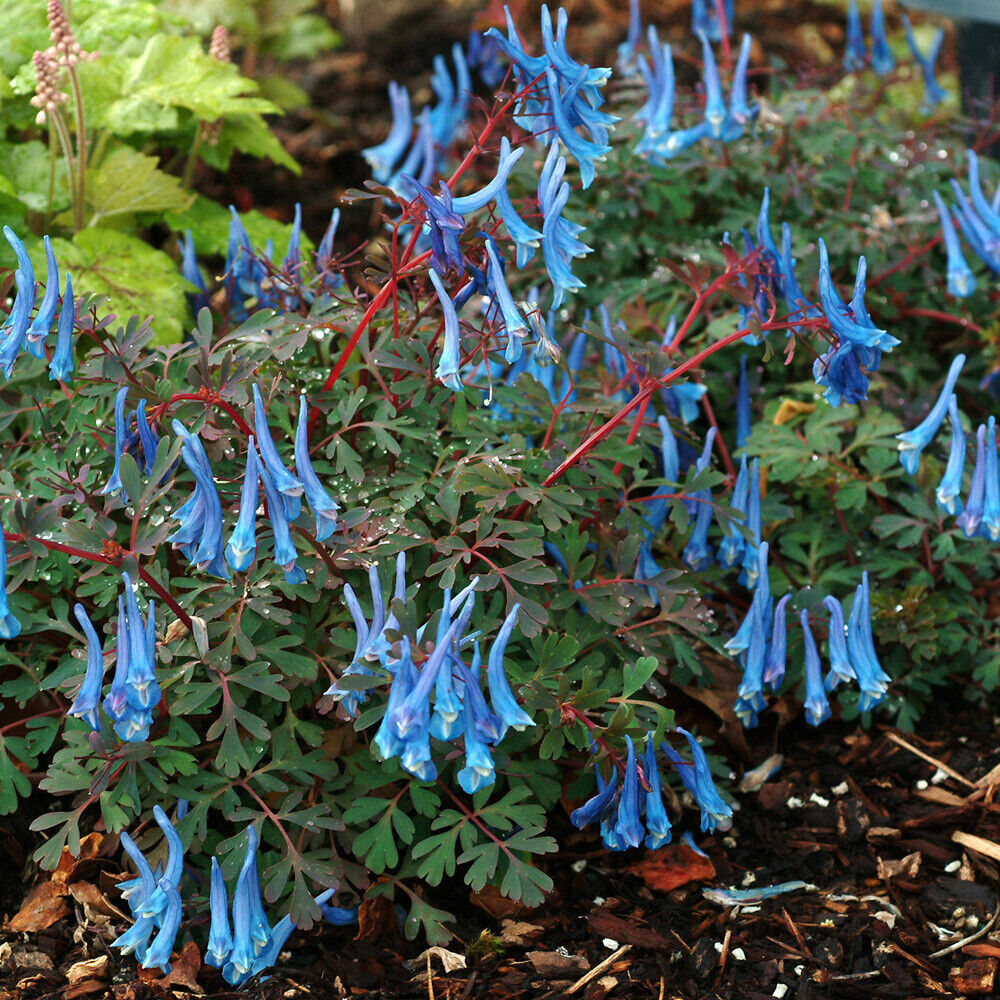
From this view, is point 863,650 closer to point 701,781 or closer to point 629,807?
point 701,781

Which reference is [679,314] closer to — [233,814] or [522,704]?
[522,704]

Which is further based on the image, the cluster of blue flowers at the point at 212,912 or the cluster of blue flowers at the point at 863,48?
the cluster of blue flowers at the point at 863,48

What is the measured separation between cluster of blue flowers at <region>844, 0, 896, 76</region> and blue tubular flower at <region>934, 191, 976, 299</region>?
1362 millimetres

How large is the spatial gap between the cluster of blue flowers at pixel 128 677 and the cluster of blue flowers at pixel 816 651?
4.61ft

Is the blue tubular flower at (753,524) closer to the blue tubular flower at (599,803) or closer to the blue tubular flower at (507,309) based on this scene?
the blue tubular flower at (599,803)

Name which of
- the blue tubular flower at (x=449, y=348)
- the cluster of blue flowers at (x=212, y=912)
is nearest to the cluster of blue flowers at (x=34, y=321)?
the blue tubular flower at (x=449, y=348)

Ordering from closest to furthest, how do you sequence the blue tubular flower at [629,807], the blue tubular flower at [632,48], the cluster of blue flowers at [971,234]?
the blue tubular flower at [629,807] → the cluster of blue flowers at [971,234] → the blue tubular flower at [632,48]

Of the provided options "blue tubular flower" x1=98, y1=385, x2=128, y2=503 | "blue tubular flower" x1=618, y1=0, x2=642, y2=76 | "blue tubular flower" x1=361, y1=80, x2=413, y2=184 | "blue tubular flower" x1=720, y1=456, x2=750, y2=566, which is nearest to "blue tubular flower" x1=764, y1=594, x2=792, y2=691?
"blue tubular flower" x1=720, y1=456, x2=750, y2=566

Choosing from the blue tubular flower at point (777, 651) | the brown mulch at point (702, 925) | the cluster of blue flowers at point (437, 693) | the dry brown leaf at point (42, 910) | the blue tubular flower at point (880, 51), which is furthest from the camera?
the blue tubular flower at point (880, 51)

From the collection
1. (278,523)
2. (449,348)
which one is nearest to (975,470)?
(449,348)

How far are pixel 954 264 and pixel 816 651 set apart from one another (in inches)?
64.6

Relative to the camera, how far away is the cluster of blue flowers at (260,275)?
9.38 feet

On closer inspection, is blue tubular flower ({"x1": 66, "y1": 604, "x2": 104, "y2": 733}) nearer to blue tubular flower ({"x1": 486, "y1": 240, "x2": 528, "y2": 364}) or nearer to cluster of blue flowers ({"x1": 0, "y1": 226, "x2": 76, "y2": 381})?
cluster of blue flowers ({"x1": 0, "y1": 226, "x2": 76, "y2": 381})

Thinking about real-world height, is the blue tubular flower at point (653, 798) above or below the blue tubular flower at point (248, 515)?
below
